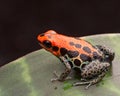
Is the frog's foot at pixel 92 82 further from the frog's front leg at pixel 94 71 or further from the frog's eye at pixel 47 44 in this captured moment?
the frog's eye at pixel 47 44

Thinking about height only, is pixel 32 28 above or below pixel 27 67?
below

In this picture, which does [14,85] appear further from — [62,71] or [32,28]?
[32,28]

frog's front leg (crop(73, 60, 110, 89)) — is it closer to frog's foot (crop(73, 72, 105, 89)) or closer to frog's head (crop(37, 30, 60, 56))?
frog's foot (crop(73, 72, 105, 89))

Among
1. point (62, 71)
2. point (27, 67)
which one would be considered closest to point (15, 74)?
point (27, 67)

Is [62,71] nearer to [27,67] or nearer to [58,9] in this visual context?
[27,67]

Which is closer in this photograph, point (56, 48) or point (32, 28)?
point (56, 48)

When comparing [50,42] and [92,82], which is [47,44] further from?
[92,82]
